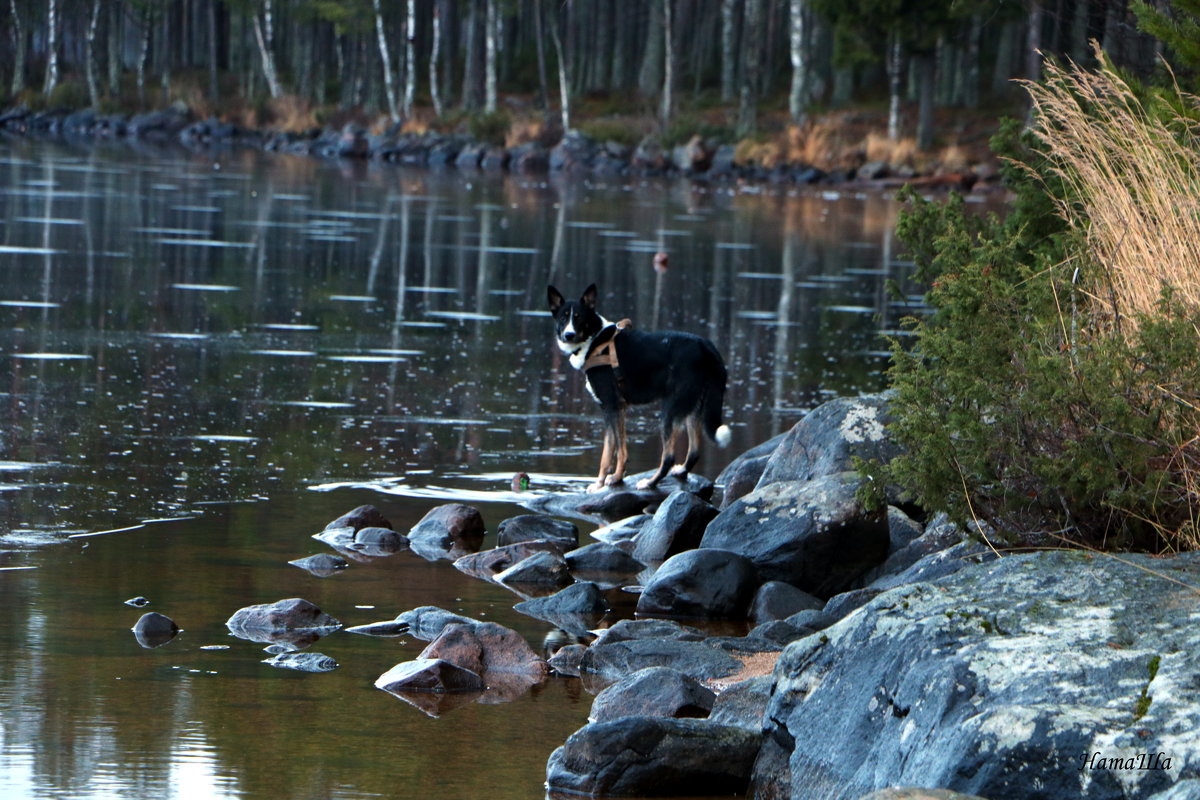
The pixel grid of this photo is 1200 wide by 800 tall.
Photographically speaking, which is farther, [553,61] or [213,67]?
[553,61]

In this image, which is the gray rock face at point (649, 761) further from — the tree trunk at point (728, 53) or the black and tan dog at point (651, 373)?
the tree trunk at point (728, 53)

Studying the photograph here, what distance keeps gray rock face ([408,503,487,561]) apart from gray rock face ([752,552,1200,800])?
10.4ft

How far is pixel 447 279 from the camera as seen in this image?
65.4 feet

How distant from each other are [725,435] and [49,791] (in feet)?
18.6

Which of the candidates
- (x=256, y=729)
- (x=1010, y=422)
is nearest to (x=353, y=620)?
(x=256, y=729)

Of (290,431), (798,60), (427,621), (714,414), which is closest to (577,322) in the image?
(714,414)

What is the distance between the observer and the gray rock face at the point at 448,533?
842 centimetres

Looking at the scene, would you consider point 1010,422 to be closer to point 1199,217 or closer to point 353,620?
point 1199,217

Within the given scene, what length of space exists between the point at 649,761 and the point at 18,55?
2789 inches

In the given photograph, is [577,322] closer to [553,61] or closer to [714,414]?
[714,414]

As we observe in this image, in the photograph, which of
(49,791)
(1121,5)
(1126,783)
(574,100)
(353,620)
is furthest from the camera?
(574,100)

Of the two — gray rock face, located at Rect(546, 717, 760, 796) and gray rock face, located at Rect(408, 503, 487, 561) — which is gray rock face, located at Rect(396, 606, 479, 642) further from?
gray rock face, located at Rect(546, 717, 760, 796)

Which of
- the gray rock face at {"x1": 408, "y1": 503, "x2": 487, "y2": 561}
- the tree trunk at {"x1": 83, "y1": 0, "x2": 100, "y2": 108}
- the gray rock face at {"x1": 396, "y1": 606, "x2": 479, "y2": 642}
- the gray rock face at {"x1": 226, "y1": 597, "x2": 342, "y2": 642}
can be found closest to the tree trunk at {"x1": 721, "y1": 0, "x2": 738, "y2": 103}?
the tree trunk at {"x1": 83, "y1": 0, "x2": 100, "y2": 108}

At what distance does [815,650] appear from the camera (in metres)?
5.45
